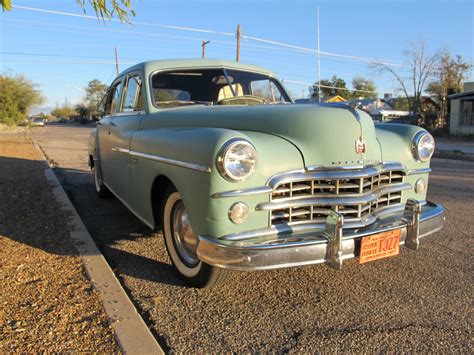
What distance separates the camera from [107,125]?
5543mm

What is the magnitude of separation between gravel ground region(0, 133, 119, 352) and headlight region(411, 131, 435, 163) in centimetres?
271

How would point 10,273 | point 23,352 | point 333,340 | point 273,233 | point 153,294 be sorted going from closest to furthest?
point 23,352, point 333,340, point 273,233, point 153,294, point 10,273

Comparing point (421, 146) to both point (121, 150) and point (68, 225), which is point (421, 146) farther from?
point (68, 225)

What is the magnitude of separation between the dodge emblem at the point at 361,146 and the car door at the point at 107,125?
3.25 m

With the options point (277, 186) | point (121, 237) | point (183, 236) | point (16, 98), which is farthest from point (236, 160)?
point (16, 98)

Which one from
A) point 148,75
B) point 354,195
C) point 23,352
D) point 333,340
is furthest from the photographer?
point 148,75

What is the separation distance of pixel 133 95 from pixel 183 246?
2093 mm

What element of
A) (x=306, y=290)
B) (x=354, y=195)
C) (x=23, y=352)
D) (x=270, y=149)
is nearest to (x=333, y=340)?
(x=306, y=290)

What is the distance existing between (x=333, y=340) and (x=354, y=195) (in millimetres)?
974

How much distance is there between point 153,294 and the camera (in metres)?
3.21

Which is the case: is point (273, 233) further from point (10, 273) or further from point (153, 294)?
point (10, 273)

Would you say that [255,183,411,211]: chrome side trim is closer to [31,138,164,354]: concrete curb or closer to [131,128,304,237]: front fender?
[131,128,304,237]: front fender

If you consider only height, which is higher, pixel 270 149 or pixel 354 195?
pixel 270 149

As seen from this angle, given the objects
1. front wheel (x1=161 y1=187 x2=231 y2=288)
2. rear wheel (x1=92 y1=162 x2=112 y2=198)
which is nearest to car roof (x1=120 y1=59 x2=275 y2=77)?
front wheel (x1=161 y1=187 x2=231 y2=288)
